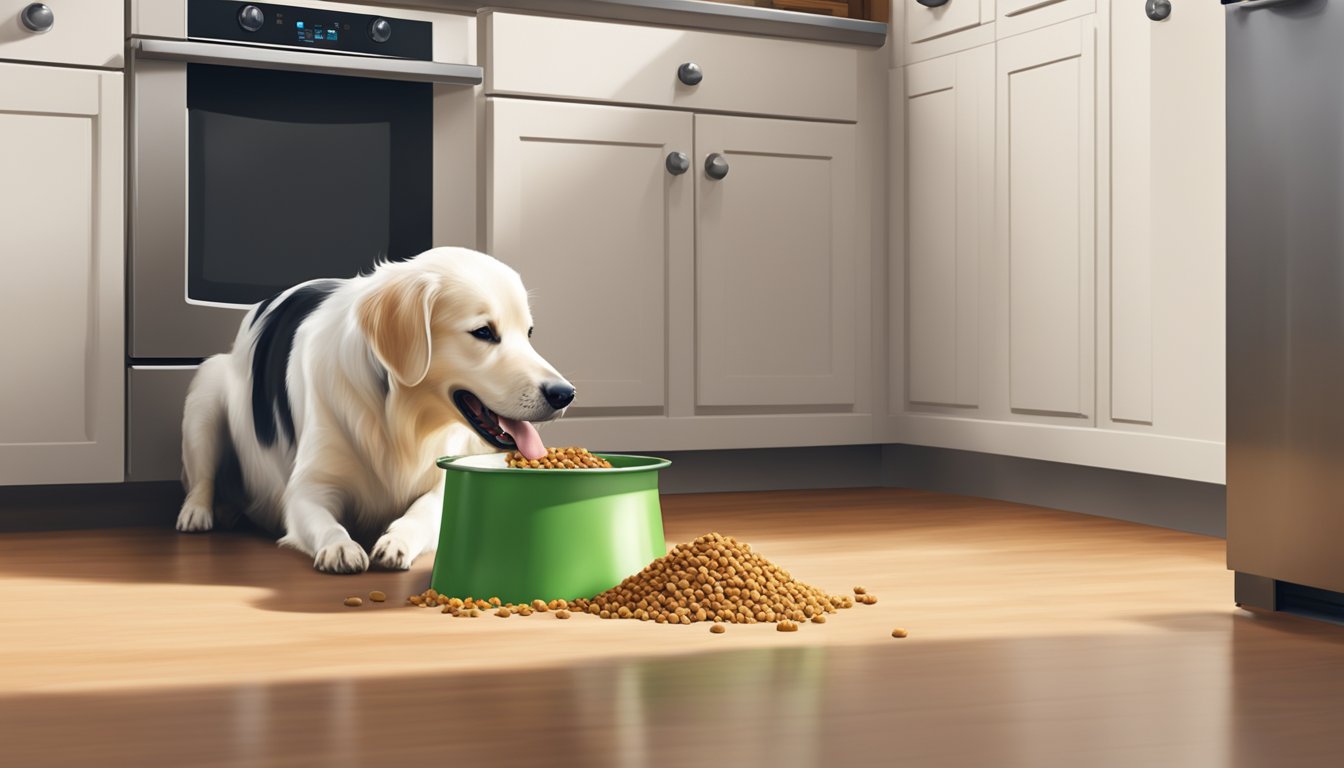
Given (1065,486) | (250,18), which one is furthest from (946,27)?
(250,18)

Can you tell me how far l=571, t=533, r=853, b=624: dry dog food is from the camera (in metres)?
1.85

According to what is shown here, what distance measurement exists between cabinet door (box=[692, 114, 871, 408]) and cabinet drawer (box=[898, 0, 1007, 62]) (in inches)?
10.5

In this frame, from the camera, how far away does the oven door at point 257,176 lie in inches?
112

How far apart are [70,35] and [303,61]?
0.43m

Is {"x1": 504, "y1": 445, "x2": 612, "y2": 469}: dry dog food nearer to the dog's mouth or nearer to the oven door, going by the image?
the dog's mouth

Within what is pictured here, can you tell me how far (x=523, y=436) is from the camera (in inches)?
91.8

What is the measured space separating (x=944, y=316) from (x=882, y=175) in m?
0.42

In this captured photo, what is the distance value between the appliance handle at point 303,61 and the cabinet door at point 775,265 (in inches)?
24.9

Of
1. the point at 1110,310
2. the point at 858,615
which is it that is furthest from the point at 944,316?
the point at 858,615

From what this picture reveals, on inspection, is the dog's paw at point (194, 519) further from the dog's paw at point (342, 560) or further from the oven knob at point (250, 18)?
the oven knob at point (250, 18)

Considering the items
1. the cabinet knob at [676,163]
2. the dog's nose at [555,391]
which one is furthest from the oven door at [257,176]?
the dog's nose at [555,391]

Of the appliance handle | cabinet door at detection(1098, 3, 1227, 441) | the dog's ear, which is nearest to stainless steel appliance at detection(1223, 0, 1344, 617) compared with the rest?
cabinet door at detection(1098, 3, 1227, 441)

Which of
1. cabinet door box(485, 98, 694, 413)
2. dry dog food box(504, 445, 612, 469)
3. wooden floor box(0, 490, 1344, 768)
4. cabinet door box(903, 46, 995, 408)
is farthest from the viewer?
cabinet door box(903, 46, 995, 408)

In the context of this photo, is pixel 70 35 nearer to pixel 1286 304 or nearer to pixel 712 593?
pixel 712 593
